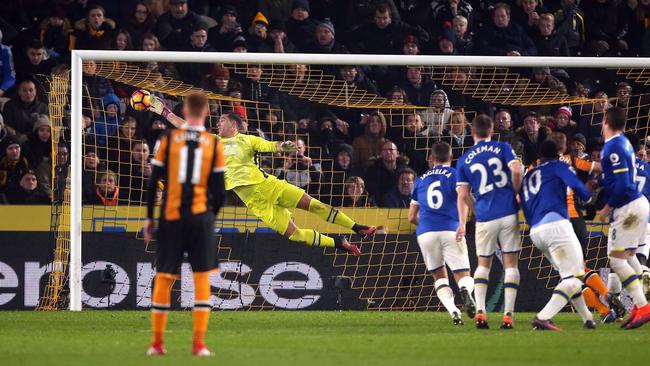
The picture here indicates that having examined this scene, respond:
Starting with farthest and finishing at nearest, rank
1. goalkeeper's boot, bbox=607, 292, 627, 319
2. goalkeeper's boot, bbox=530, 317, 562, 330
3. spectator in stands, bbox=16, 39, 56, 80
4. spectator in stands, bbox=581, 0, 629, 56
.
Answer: spectator in stands, bbox=581, 0, 629, 56, spectator in stands, bbox=16, 39, 56, 80, goalkeeper's boot, bbox=607, 292, 627, 319, goalkeeper's boot, bbox=530, 317, 562, 330

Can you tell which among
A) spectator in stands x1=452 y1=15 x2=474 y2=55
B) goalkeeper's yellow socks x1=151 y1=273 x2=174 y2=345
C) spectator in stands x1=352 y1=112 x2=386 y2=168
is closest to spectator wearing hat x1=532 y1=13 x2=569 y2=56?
spectator in stands x1=452 y1=15 x2=474 y2=55

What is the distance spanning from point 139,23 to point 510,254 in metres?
9.03

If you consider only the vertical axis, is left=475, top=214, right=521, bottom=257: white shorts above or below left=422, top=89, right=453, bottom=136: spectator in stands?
below

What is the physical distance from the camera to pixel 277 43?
18.5 m

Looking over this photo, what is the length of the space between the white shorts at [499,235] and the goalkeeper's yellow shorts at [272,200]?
12.5 feet

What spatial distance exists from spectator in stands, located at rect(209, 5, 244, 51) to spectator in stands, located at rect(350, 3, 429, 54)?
2.04m

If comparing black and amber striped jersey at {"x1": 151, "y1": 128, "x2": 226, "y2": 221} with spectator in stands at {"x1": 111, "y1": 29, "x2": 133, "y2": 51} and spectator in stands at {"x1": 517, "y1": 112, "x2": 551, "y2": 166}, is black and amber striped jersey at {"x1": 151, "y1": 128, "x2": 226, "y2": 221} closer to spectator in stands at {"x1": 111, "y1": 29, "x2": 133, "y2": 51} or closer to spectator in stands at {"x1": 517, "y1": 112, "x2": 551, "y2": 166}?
spectator in stands at {"x1": 517, "y1": 112, "x2": 551, "y2": 166}

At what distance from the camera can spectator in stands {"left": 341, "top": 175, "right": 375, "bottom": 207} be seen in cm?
1659

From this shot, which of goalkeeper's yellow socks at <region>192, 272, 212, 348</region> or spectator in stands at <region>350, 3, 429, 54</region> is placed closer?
goalkeeper's yellow socks at <region>192, 272, 212, 348</region>

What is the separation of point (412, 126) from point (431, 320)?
4.50 meters

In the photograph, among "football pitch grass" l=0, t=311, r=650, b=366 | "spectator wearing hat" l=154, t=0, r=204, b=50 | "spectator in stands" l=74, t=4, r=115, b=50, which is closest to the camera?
"football pitch grass" l=0, t=311, r=650, b=366

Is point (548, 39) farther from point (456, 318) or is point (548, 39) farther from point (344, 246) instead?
point (456, 318)

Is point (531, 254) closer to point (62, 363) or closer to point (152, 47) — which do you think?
point (152, 47)

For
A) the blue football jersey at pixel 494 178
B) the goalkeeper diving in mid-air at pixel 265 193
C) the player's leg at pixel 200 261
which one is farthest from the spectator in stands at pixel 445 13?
the player's leg at pixel 200 261
